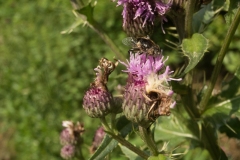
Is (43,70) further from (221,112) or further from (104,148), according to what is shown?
(104,148)

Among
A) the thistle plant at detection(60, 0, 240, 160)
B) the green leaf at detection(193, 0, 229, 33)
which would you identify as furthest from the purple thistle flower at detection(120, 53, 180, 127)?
the green leaf at detection(193, 0, 229, 33)

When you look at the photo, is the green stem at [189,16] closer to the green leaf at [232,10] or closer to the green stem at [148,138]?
the green leaf at [232,10]

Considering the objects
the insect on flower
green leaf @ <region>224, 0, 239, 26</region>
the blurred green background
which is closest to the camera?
the insect on flower

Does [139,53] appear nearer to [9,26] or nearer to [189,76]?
[189,76]

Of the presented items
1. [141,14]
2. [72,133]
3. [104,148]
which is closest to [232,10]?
[141,14]

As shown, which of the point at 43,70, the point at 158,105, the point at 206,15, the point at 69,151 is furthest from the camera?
the point at 43,70

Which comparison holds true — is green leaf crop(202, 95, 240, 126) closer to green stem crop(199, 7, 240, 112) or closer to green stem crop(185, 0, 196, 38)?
green stem crop(199, 7, 240, 112)

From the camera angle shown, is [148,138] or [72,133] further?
[72,133]

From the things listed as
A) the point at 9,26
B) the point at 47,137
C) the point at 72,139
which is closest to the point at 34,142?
the point at 47,137
